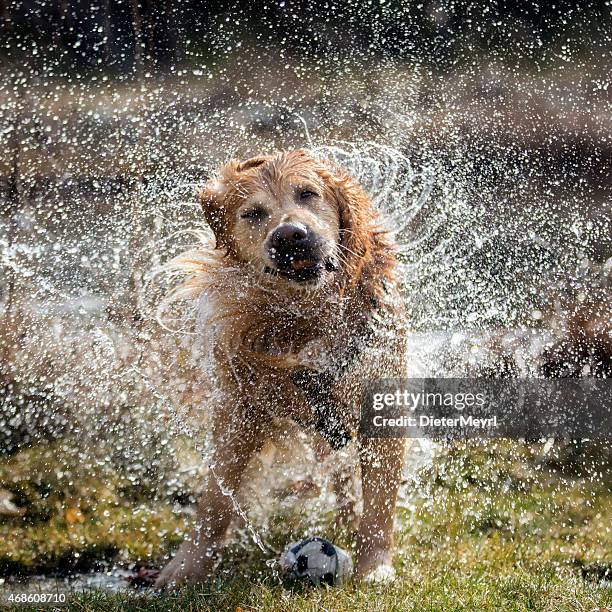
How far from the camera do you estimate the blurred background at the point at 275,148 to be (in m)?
4.09

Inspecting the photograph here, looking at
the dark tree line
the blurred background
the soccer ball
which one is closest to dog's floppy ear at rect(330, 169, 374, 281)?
the blurred background

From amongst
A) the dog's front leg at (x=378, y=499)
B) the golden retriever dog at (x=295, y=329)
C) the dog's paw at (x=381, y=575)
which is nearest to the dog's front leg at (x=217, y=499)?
the golden retriever dog at (x=295, y=329)

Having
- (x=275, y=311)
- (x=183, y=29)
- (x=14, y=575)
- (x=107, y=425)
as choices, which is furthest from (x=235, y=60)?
(x=14, y=575)

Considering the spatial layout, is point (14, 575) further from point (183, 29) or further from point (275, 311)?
point (183, 29)

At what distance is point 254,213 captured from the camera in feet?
8.75

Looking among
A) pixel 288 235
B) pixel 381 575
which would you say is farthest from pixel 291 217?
pixel 381 575

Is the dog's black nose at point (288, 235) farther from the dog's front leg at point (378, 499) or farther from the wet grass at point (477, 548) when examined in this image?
the wet grass at point (477, 548)

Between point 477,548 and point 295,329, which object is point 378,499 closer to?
point 477,548

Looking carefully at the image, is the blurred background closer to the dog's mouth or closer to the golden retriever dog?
the golden retriever dog

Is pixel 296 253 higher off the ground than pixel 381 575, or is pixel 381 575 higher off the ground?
pixel 296 253

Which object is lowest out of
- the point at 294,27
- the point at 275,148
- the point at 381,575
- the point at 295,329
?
the point at 381,575

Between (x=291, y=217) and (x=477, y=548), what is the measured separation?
62.3 inches

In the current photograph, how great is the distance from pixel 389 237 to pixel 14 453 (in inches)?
91.5

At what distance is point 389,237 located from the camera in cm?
291
